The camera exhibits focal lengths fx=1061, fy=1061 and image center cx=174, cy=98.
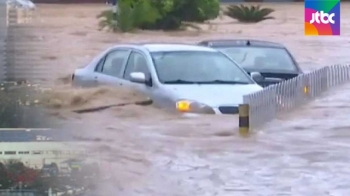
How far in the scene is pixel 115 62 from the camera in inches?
555

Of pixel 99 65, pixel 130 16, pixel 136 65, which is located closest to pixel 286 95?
pixel 136 65

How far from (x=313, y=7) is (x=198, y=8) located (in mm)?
4328

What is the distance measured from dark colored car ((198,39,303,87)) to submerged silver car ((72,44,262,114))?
1.79 meters

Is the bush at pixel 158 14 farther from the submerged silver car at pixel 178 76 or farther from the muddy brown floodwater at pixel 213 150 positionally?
the submerged silver car at pixel 178 76

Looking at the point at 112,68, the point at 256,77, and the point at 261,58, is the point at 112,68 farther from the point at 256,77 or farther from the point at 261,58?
the point at 261,58

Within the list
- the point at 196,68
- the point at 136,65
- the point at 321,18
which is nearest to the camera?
the point at 196,68

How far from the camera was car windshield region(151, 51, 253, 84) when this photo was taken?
13.0 m

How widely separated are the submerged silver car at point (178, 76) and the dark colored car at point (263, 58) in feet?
5.88

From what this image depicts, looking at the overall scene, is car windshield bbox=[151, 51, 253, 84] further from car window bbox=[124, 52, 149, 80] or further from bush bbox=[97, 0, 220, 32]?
bush bbox=[97, 0, 220, 32]

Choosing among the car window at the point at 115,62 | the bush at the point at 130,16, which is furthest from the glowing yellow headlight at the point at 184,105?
the bush at the point at 130,16

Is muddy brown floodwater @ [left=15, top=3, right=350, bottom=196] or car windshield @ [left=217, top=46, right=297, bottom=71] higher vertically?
car windshield @ [left=217, top=46, right=297, bottom=71]

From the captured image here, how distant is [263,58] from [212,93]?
3.63m

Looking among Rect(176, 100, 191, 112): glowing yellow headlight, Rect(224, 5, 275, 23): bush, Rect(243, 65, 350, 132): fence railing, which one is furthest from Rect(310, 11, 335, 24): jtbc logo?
Rect(176, 100, 191, 112): glowing yellow headlight
